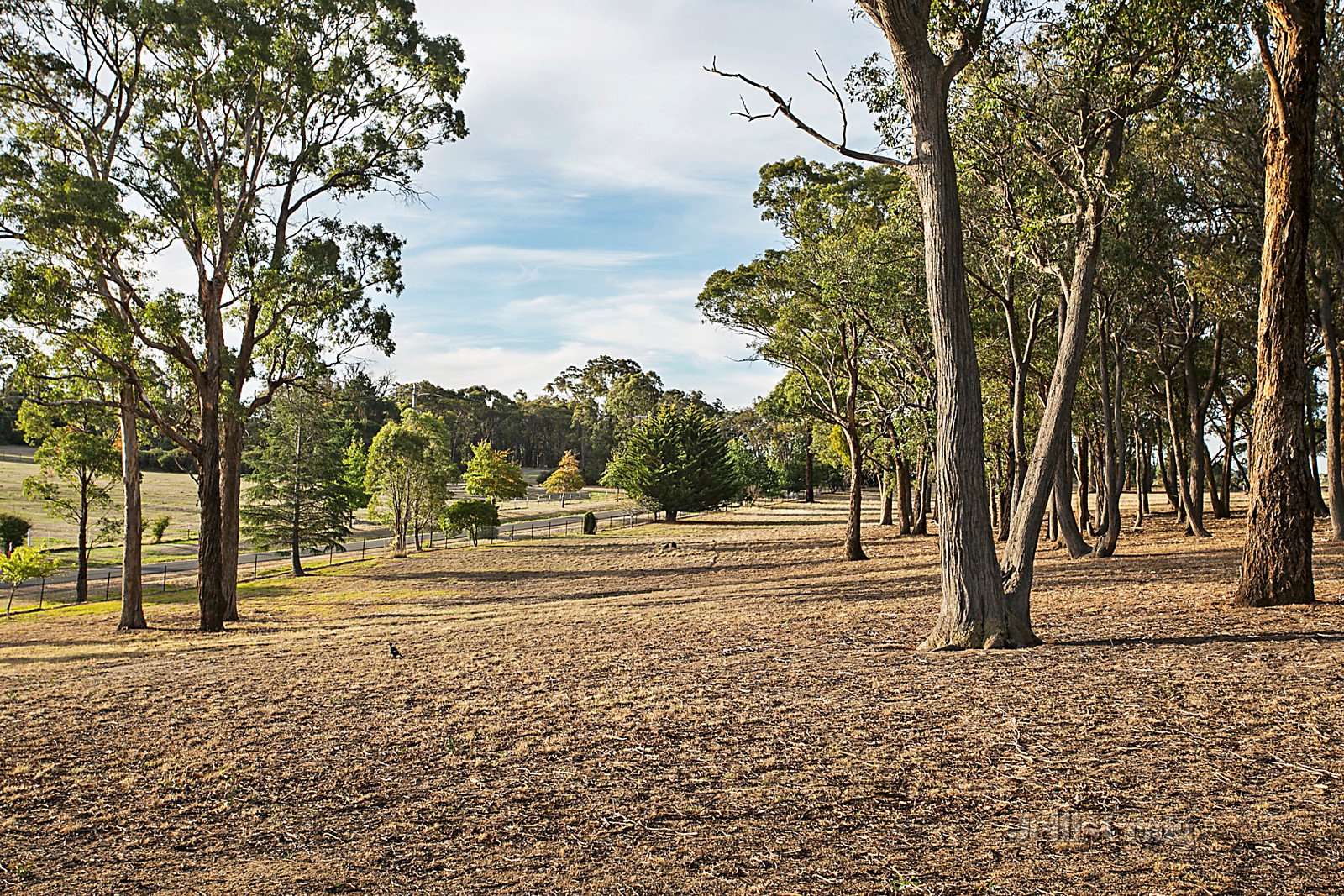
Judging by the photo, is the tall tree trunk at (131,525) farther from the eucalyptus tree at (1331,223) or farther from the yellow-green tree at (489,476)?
the yellow-green tree at (489,476)

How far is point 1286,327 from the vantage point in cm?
956

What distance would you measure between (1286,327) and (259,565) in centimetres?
3653

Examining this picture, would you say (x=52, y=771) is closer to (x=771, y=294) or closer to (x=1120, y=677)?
(x=1120, y=677)

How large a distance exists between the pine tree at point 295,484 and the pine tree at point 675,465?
21820 millimetres

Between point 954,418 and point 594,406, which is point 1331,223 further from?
point 594,406

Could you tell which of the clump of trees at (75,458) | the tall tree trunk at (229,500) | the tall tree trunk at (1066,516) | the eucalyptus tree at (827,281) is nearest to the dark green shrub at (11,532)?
the clump of trees at (75,458)

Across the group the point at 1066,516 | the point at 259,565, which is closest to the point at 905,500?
the point at 1066,516

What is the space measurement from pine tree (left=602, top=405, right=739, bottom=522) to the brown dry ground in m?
41.3

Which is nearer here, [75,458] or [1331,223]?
[1331,223]

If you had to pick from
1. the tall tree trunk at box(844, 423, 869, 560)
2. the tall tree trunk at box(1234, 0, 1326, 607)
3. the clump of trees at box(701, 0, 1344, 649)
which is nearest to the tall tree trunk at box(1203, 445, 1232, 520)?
the clump of trees at box(701, 0, 1344, 649)

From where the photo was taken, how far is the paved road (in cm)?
3350

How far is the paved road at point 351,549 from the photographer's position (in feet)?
110

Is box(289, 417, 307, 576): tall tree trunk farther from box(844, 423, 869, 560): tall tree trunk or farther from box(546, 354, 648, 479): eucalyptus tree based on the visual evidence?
box(546, 354, 648, 479): eucalyptus tree

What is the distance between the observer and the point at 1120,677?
268 inches
